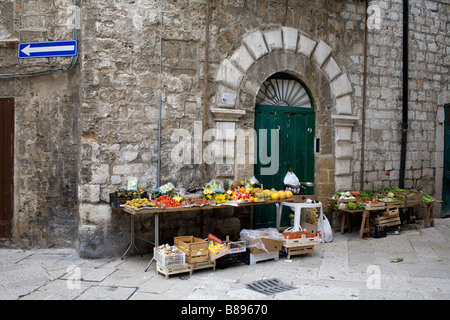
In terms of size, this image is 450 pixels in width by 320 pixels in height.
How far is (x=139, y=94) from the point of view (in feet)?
20.3

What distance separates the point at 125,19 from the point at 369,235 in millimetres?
5368

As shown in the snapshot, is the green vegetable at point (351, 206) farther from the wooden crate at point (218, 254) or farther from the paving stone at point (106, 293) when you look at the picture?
the paving stone at point (106, 293)

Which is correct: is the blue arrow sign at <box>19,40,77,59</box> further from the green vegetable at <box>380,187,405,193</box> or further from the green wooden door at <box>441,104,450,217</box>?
the green wooden door at <box>441,104,450,217</box>

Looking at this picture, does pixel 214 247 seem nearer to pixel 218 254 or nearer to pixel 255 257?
pixel 218 254

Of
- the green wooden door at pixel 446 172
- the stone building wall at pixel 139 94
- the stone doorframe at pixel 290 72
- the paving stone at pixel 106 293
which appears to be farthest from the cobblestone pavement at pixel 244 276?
the green wooden door at pixel 446 172

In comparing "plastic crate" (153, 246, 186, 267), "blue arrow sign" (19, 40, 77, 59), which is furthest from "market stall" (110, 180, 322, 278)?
"blue arrow sign" (19, 40, 77, 59)

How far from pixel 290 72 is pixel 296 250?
3.04 m

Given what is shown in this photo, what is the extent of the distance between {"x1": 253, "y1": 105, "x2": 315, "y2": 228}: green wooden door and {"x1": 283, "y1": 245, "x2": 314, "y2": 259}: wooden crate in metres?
1.24

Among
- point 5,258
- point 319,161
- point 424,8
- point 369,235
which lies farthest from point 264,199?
point 424,8

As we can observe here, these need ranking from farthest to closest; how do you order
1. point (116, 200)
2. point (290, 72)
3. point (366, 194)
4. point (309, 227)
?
point (366, 194) < point (290, 72) < point (309, 227) < point (116, 200)

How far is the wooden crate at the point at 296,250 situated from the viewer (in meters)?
5.98

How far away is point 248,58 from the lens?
683 cm

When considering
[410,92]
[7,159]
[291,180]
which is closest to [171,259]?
[291,180]

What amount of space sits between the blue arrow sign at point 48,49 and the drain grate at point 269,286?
416 cm
